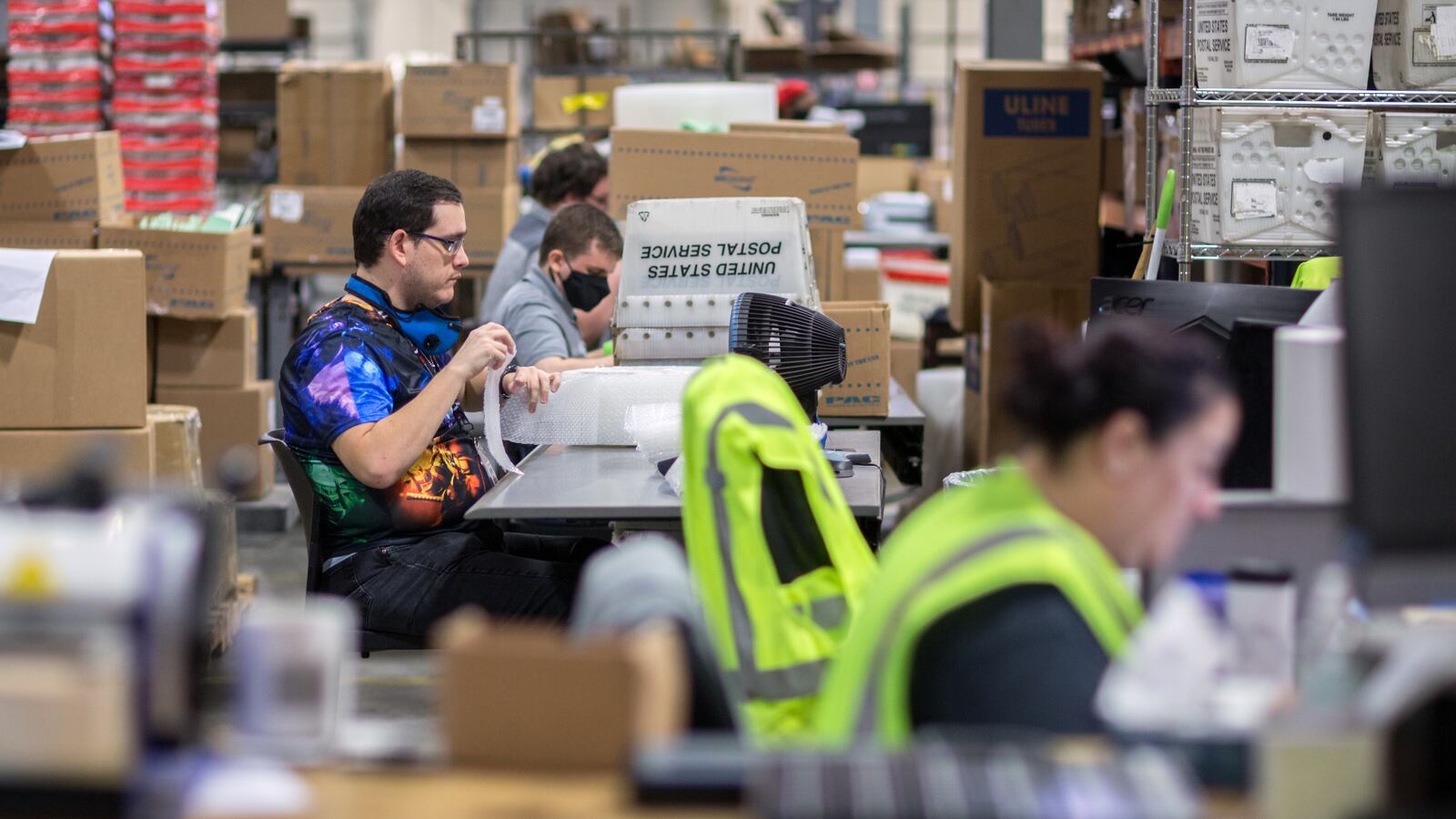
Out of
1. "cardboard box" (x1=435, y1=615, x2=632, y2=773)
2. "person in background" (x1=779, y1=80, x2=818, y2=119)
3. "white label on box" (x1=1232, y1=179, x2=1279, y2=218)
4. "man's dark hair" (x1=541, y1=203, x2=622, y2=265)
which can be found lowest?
"cardboard box" (x1=435, y1=615, x2=632, y2=773)

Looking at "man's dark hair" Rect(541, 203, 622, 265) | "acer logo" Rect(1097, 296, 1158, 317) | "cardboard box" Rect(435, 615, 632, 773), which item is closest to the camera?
"cardboard box" Rect(435, 615, 632, 773)

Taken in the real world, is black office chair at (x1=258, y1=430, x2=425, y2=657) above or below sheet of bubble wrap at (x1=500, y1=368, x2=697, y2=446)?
below

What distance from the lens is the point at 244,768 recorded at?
1289 millimetres

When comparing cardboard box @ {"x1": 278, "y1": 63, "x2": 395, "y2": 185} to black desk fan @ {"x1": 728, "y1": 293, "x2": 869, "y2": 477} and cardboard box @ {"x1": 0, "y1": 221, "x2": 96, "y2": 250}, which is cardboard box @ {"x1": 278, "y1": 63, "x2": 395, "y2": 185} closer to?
cardboard box @ {"x1": 0, "y1": 221, "x2": 96, "y2": 250}

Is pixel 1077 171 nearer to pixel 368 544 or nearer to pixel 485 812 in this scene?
pixel 368 544

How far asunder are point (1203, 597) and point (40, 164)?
492 cm

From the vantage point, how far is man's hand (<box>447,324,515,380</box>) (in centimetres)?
295

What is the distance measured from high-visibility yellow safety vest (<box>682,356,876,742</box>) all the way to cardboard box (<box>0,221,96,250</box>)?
412 cm

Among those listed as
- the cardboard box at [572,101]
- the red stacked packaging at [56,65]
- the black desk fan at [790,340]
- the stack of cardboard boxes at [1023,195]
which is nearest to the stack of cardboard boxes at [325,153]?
the red stacked packaging at [56,65]

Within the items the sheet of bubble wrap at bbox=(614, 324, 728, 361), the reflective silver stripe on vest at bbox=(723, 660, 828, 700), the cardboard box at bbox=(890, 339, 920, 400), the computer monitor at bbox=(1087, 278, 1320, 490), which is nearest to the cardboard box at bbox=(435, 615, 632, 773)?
the reflective silver stripe on vest at bbox=(723, 660, 828, 700)

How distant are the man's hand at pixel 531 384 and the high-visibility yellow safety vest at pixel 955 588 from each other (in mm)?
1855

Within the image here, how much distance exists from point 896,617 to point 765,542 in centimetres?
76

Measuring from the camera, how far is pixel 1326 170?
3834mm

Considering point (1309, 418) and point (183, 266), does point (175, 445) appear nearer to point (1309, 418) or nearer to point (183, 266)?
point (183, 266)
